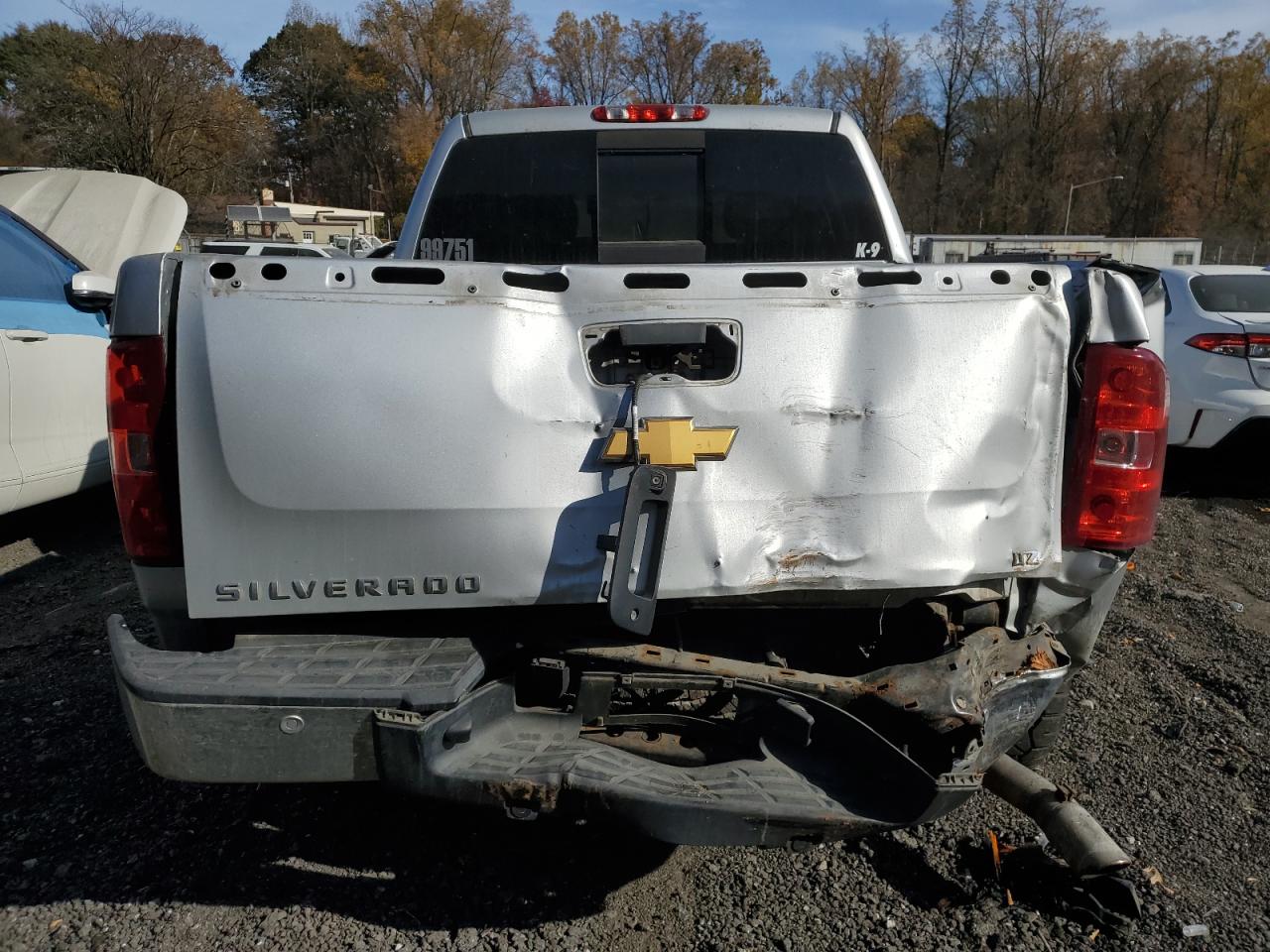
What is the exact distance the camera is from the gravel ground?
2.62 m

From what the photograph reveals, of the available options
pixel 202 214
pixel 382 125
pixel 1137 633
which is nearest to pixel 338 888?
pixel 1137 633

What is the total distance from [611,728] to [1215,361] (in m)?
6.85

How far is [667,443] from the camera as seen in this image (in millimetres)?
2328

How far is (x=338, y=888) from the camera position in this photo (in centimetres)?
281

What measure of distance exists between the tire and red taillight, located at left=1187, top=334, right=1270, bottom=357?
5.62m

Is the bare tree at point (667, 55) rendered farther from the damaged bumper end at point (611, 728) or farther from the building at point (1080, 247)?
the damaged bumper end at point (611, 728)

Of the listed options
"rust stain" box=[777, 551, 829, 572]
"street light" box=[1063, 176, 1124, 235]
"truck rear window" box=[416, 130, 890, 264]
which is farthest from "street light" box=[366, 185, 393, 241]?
"rust stain" box=[777, 551, 829, 572]

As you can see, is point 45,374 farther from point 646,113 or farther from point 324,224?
point 324,224

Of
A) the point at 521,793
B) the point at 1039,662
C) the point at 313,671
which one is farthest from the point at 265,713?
the point at 1039,662

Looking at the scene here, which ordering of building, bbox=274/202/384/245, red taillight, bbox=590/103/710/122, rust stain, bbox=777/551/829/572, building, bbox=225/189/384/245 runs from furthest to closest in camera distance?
1. building, bbox=274/202/384/245
2. building, bbox=225/189/384/245
3. red taillight, bbox=590/103/710/122
4. rust stain, bbox=777/551/829/572

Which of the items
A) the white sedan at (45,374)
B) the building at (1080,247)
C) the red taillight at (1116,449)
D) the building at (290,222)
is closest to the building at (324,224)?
the building at (290,222)

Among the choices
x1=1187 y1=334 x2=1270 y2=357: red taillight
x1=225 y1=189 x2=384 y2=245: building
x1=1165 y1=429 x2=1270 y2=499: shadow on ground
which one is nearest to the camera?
x1=1187 y1=334 x2=1270 y2=357: red taillight

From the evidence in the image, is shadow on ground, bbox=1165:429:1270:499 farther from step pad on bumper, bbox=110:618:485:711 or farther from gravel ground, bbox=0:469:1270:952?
step pad on bumper, bbox=110:618:485:711

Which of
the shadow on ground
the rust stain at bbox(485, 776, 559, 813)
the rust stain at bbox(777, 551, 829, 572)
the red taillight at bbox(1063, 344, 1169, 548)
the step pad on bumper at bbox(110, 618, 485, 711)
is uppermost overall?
the red taillight at bbox(1063, 344, 1169, 548)
